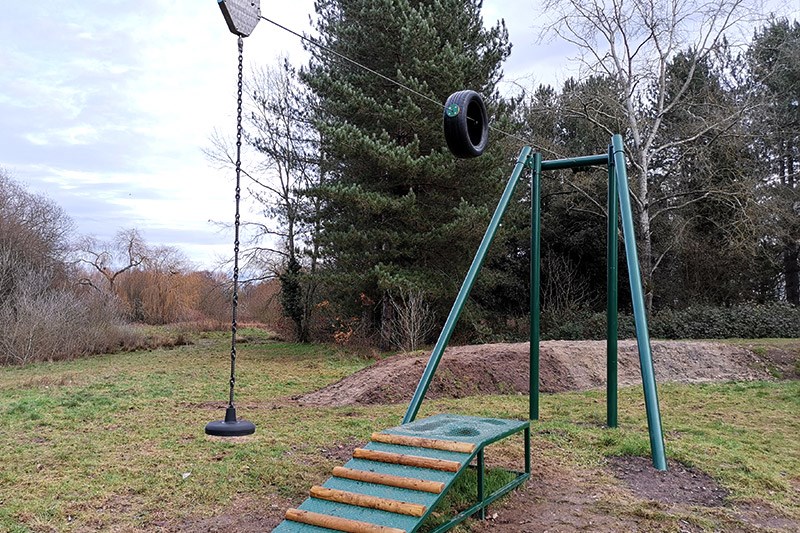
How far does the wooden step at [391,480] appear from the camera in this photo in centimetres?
Answer: 294

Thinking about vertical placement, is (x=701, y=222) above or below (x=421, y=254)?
above

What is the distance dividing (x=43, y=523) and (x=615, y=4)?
16081 mm

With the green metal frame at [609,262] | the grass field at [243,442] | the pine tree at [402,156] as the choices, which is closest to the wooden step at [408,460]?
the grass field at [243,442]

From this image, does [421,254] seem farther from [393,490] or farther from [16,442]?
[393,490]

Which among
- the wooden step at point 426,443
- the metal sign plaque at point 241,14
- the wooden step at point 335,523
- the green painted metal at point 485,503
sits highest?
the metal sign plaque at point 241,14

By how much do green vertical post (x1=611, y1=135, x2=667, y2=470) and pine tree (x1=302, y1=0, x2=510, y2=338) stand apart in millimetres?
7595

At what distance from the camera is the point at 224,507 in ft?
12.0

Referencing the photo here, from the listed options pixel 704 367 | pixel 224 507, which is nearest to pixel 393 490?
pixel 224 507

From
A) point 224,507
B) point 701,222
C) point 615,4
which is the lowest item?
point 224,507

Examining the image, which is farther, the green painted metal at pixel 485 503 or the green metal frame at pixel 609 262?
the green metal frame at pixel 609 262

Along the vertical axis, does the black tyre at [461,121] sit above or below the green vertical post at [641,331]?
above

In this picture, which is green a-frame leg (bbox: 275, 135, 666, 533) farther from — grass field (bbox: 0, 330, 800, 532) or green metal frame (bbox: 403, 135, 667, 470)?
grass field (bbox: 0, 330, 800, 532)

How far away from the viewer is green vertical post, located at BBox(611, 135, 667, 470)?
169 inches

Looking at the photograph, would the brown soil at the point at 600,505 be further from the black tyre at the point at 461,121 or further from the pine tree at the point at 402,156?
the pine tree at the point at 402,156
